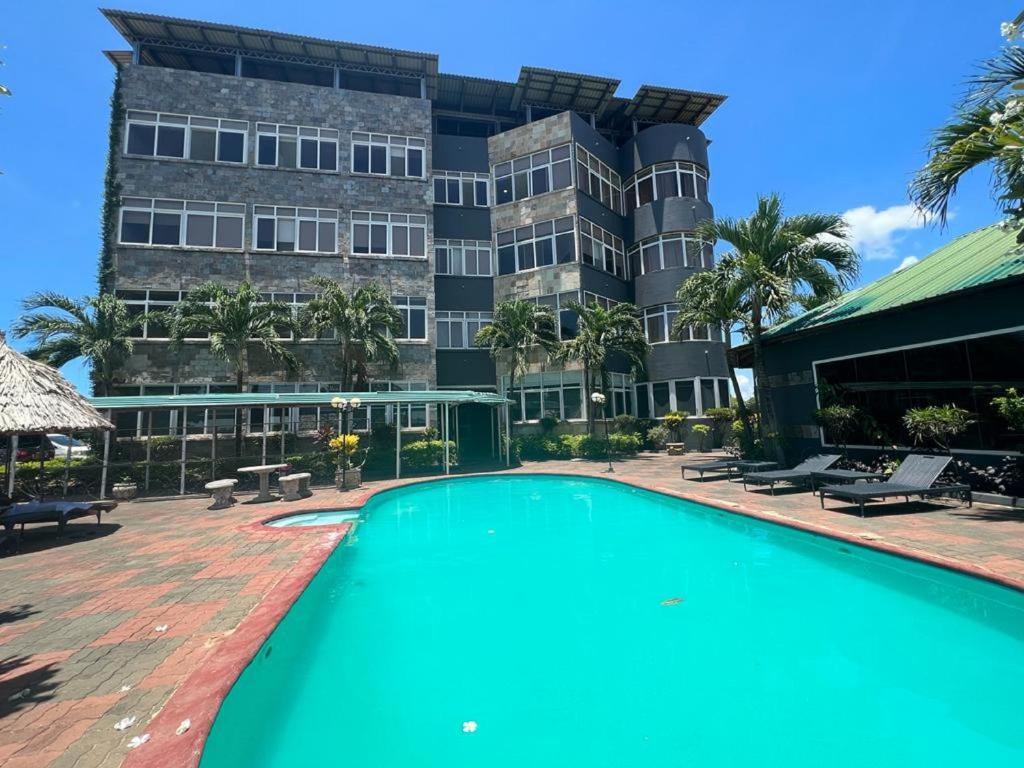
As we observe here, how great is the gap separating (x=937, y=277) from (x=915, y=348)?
6.90 ft

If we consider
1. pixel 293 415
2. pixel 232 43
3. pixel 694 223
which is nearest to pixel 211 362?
pixel 293 415

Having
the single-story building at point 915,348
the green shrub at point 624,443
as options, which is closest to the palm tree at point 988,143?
the single-story building at point 915,348

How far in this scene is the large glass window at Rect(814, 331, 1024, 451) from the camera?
9414mm

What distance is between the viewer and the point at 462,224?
2695 cm

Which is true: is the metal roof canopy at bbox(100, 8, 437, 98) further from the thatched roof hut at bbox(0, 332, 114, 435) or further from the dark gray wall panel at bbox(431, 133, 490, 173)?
the thatched roof hut at bbox(0, 332, 114, 435)

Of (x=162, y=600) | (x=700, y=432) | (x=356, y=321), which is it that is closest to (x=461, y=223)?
(x=356, y=321)

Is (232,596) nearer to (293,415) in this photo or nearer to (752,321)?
(752,321)

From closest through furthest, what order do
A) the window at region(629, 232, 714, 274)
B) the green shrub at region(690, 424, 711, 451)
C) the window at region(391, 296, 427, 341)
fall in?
the green shrub at region(690, 424, 711, 451) < the window at region(391, 296, 427, 341) < the window at region(629, 232, 714, 274)

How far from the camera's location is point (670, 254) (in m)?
26.8

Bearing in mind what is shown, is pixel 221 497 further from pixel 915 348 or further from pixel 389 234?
pixel 915 348

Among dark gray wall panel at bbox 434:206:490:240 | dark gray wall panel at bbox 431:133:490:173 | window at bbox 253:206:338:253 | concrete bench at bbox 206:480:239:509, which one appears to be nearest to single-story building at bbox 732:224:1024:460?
concrete bench at bbox 206:480:239:509

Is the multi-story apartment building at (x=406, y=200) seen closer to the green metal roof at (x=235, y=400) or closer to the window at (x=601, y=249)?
the window at (x=601, y=249)

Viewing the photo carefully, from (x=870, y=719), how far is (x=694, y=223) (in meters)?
26.5

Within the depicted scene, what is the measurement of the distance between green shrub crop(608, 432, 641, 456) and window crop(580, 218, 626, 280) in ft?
30.6
